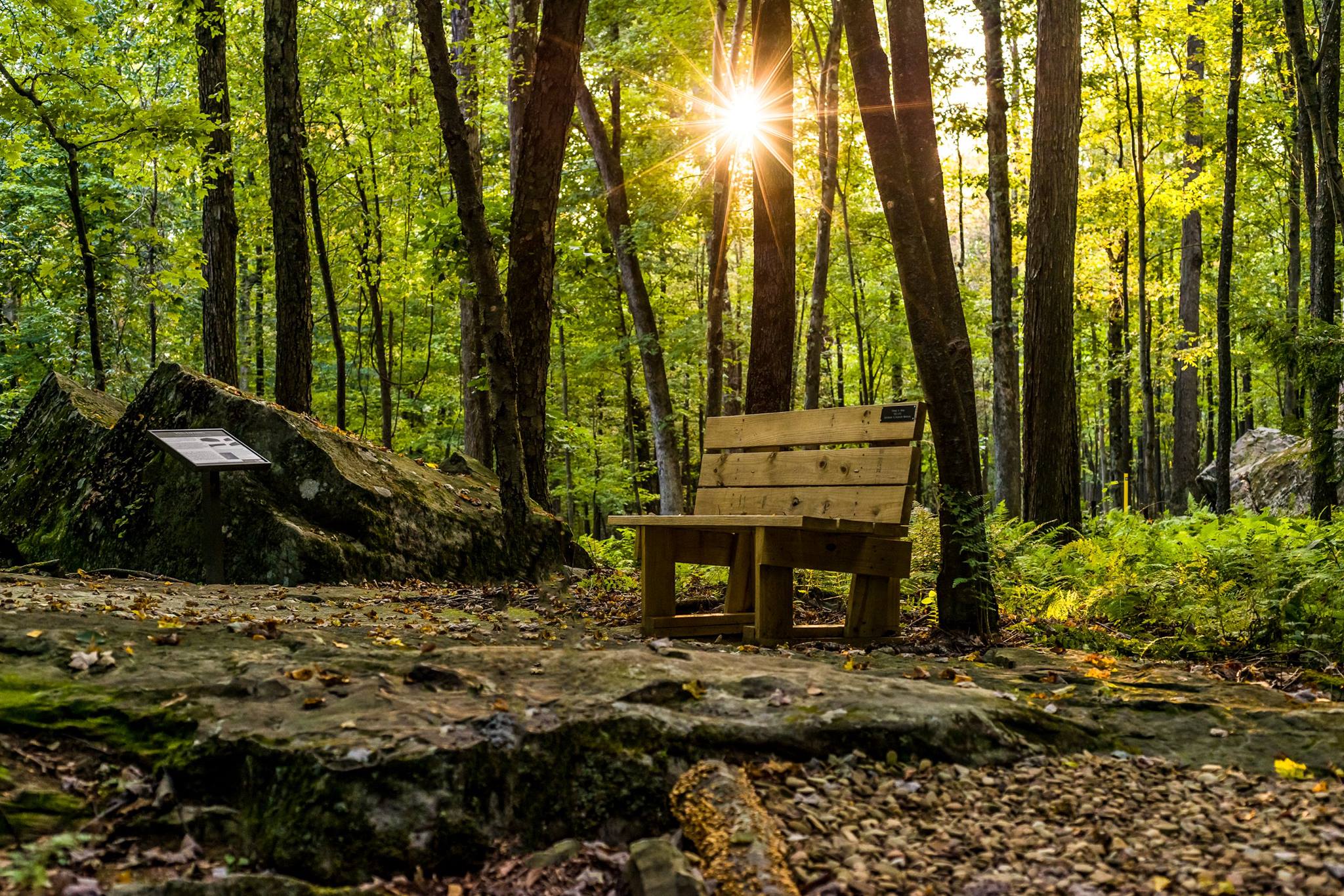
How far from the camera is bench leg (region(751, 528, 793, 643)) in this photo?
4992 mm

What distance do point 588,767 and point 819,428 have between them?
3.20 m

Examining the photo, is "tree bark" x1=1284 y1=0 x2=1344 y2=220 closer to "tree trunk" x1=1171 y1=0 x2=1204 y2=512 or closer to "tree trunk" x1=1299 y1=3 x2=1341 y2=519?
"tree trunk" x1=1299 y1=3 x2=1341 y2=519

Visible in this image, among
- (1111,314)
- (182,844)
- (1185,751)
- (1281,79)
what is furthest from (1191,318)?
(182,844)

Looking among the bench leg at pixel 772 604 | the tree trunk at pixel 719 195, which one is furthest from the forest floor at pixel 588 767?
the tree trunk at pixel 719 195

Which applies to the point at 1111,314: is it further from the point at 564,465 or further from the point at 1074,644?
the point at 1074,644

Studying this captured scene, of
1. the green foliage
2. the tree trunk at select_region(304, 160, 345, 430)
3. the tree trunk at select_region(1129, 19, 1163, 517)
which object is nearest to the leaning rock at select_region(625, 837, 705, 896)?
the green foliage

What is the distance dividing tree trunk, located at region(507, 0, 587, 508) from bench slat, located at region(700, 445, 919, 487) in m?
2.12

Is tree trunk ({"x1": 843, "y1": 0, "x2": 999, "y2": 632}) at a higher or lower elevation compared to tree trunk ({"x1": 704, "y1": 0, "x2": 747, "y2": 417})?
lower

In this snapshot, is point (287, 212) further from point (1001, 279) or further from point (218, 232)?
point (1001, 279)

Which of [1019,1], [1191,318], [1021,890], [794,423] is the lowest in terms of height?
[1021,890]

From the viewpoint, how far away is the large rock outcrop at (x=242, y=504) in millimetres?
6980

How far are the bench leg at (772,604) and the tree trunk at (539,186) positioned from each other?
3.32m

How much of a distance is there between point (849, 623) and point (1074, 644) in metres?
1.29

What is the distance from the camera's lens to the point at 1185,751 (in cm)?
321
